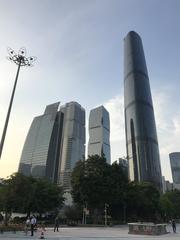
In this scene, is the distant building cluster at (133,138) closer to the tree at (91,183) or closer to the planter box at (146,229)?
the tree at (91,183)

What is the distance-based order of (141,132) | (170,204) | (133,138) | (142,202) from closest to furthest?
(142,202), (170,204), (141,132), (133,138)

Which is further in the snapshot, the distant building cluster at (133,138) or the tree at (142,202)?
the distant building cluster at (133,138)

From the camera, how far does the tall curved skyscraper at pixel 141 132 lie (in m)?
165

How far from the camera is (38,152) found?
611 feet

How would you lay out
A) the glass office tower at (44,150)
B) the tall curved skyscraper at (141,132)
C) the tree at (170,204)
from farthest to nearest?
the glass office tower at (44,150), the tall curved skyscraper at (141,132), the tree at (170,204)

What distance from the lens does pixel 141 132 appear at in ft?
545

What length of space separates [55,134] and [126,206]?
12216 cm

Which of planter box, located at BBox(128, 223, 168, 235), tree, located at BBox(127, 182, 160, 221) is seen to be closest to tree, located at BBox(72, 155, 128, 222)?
tree, located at BBox(127, 182, 160, 221)

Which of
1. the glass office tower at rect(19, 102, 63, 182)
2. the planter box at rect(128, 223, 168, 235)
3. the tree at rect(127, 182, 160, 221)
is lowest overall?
the planter box at rect(128, 223, 168, 235)

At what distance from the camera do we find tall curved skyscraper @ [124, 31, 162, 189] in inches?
6481

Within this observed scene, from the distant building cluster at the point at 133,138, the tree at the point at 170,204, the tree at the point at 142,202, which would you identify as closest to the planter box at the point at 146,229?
the tree at the point at 142,202

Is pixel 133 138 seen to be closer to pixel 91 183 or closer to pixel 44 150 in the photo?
pixel 44 150

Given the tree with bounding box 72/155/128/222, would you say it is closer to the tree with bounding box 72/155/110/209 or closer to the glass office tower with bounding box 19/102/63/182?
Answer: the tree with bounding box 72/155/110/209

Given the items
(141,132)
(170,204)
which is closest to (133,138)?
(141,132)
